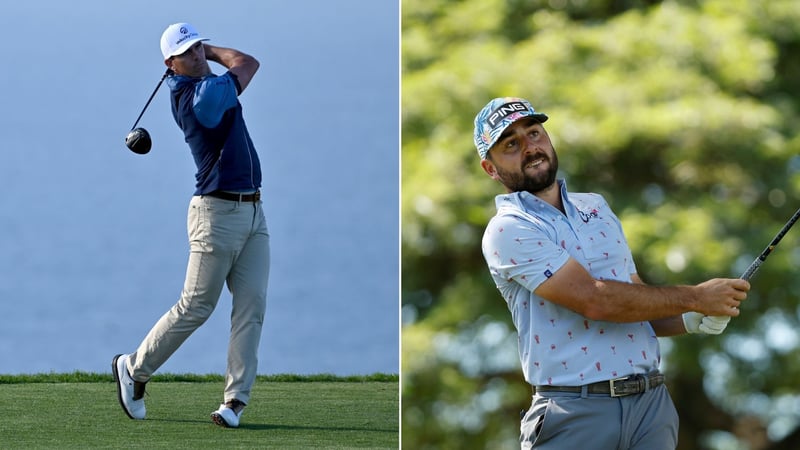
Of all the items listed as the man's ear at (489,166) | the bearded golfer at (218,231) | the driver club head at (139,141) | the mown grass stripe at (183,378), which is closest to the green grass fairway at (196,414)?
the mown grass stripe at (183,378)

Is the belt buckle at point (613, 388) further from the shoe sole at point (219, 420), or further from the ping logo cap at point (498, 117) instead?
the shoe sole at point (219, 420)

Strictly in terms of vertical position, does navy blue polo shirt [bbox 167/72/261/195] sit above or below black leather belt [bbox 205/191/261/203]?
above

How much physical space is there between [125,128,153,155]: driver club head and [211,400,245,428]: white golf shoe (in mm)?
742

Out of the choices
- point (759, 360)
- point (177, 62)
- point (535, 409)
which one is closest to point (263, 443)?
point (177, 62)

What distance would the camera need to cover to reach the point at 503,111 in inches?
71.8

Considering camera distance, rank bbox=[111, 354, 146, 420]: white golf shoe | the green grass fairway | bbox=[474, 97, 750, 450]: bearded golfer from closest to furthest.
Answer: bbox=[474, 97, 750, 450]: bearded golfer < the green grass fairway < bbox=[111, 354, 146, 420]: white golf shoe

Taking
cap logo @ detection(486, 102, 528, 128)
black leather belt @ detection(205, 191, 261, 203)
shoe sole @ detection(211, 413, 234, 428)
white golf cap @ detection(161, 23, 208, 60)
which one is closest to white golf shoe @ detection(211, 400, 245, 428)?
shoe sole @ detection(211, 413, 234, 428)

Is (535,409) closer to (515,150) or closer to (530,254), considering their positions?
(530,254)

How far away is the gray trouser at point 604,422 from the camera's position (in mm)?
1720

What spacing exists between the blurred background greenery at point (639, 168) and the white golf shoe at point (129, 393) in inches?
41.5

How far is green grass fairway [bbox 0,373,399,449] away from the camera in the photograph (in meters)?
2.88

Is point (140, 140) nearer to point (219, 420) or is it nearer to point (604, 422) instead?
point (219, 420)

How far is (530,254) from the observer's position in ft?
5.69

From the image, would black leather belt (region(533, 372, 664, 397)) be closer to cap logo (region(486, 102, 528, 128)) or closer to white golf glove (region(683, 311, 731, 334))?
white golf glove (region(683, 311, 731, 334))
